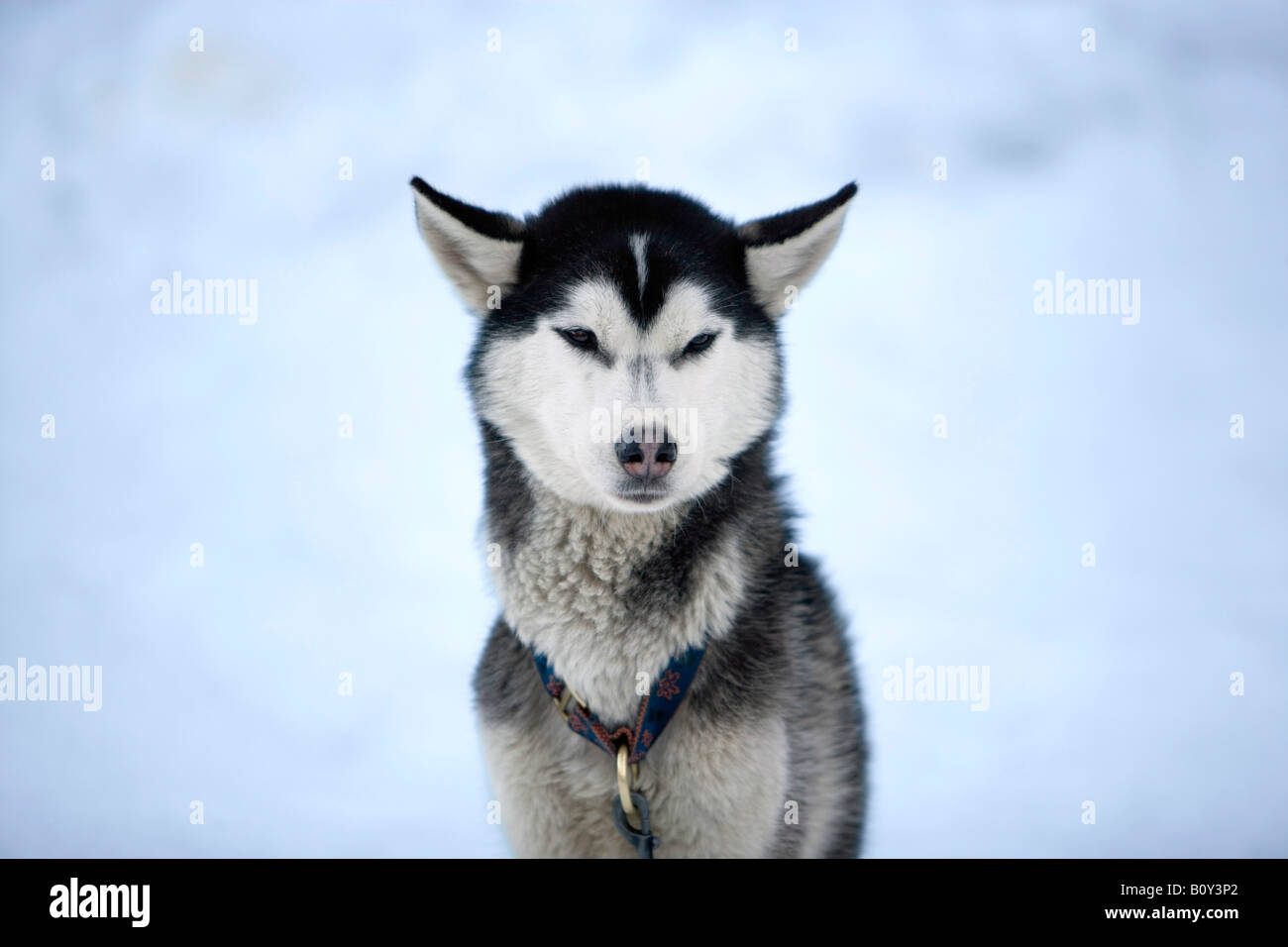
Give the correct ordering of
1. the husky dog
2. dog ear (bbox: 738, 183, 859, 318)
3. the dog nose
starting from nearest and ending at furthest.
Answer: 1. the dog nose
2. the husky dog
3. dog ear (bbox: 738, 183, 859, 318)

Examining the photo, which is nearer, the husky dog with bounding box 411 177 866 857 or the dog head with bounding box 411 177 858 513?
the dog head with bounding box 411 177 858 513

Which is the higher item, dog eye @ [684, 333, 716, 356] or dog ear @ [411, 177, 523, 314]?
dog ear @ [411, 177, 523, 314]

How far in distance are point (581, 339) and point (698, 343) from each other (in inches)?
13.9

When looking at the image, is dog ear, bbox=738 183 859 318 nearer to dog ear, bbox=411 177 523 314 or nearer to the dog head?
the dog head

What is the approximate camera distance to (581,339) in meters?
3.12

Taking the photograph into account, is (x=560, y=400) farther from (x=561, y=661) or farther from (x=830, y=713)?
(x=830, y=713)

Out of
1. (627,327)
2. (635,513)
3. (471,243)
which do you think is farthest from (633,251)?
(635,513)

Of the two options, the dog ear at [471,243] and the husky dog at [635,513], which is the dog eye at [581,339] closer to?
the husky dog at [635,513]

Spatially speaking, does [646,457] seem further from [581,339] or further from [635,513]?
[581,339]

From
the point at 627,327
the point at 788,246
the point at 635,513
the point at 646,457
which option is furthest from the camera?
the point at 788,246

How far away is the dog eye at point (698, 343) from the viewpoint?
10.2 ft

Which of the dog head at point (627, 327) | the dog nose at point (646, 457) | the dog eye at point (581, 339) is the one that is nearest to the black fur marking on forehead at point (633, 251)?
the dog head at point (627, 327)

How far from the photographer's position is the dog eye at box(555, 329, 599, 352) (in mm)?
3105

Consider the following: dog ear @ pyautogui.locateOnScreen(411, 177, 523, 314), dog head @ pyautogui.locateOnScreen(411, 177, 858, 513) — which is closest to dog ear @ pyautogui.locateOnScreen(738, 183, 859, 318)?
dog head @ pyautogui.locateOnScreen(411, 177, 858, 513)
